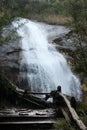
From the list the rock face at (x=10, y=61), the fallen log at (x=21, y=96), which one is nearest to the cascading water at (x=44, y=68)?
the rock face at (x=10, y=61)

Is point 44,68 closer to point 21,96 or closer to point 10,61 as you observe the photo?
point 10,61

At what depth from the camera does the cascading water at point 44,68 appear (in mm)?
19839

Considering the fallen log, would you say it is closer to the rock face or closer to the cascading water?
the rock face

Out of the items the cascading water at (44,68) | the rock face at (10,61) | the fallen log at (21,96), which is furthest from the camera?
the cascading water at (44,68)

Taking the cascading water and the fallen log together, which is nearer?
the fallen log

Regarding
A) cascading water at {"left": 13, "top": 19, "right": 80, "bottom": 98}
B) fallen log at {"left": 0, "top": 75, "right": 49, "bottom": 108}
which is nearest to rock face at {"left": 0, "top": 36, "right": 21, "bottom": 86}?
cascading water at {"left": 13, "top": 19, "right": 80, "bottom": 98}

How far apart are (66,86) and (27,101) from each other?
678 cm

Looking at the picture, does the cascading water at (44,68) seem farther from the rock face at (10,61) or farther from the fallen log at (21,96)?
the fallen log at (21,96)

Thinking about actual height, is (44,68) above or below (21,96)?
above

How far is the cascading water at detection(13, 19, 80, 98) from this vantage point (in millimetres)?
19839

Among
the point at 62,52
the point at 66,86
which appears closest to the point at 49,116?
Result: the point at 66,86

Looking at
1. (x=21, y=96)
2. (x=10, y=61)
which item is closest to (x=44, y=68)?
(x=10, y=61)

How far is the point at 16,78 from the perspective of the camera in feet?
63.4

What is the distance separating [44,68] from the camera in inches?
835
